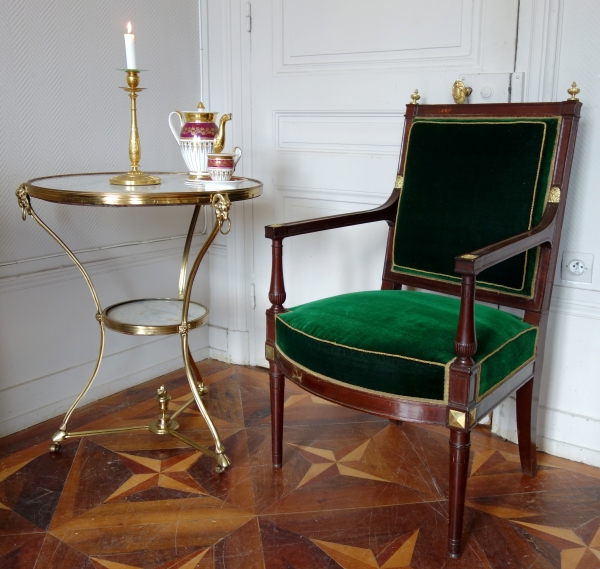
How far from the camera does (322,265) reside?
8.29 feet

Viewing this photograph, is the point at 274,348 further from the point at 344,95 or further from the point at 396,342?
the point at 344,95

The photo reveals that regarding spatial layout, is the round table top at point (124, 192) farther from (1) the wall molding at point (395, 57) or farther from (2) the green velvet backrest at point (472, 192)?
(1) the wall molding at point (395, 57)

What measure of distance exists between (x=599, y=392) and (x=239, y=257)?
1.44 metres

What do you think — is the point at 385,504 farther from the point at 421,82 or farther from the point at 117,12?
the point at 117,12

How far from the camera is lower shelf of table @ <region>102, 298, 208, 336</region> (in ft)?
6.28

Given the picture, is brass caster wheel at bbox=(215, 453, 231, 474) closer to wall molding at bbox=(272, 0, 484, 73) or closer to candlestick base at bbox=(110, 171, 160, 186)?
candlestick base at bbox=(110, 171, 160, 186)

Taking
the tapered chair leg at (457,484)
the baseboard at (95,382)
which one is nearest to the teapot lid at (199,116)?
the baseboard at (95,382)

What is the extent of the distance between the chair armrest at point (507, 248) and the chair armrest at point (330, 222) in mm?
453

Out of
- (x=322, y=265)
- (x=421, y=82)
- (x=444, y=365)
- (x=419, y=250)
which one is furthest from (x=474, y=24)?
(x=444, y=365)

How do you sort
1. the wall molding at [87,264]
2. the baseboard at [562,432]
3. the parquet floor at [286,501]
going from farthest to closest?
the wall molding at [87,264], the baseboard at [562,432], the parquet floor at [286,501]

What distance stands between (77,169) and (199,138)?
23.3 inches

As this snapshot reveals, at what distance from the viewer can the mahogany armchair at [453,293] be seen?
1.44 m

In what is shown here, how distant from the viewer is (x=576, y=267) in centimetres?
197

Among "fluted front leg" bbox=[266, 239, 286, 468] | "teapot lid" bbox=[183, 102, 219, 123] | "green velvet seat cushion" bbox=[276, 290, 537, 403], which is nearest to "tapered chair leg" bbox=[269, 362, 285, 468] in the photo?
"fluted front leg" bbox=[266, 239, 286, 468]
